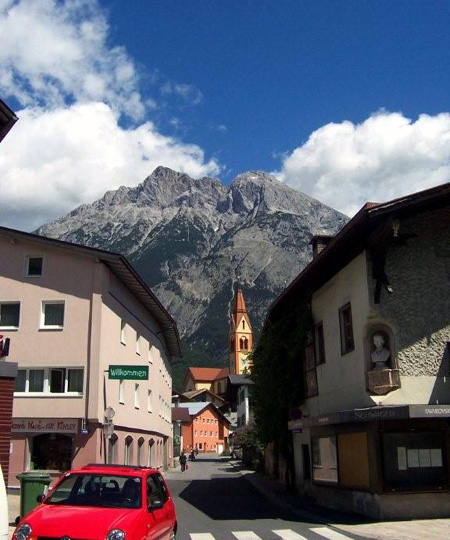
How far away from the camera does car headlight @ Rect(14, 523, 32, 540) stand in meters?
7.99

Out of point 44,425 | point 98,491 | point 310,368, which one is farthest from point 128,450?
point 98,491

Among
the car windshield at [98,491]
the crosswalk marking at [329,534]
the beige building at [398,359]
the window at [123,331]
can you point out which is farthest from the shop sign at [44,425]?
the car windshield at [98,491]

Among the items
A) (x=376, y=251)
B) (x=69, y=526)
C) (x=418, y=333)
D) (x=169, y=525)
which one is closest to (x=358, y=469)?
(x=418, y=333)

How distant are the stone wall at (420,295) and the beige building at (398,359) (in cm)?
3

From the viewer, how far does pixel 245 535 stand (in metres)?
14.1

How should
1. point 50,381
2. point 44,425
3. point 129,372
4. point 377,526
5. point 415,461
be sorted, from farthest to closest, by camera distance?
point 50,381
point 44,425
point 129,372
point 415,461
point 377,526

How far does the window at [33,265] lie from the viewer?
27578mm

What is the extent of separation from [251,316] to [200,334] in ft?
64.5

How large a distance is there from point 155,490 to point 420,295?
9485 millimetres

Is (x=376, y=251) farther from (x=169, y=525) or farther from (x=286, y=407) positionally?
(x=286, y=407)

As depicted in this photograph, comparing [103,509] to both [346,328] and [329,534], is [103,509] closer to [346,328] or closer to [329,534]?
[329,534]

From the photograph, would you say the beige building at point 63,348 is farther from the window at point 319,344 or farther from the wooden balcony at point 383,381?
the wooden balcony at point 383,381

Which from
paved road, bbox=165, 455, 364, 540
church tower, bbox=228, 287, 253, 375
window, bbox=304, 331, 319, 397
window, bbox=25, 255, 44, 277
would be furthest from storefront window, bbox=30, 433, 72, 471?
church tower, bbox=228, 287, 253, 375

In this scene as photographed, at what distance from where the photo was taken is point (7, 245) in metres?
27.8
